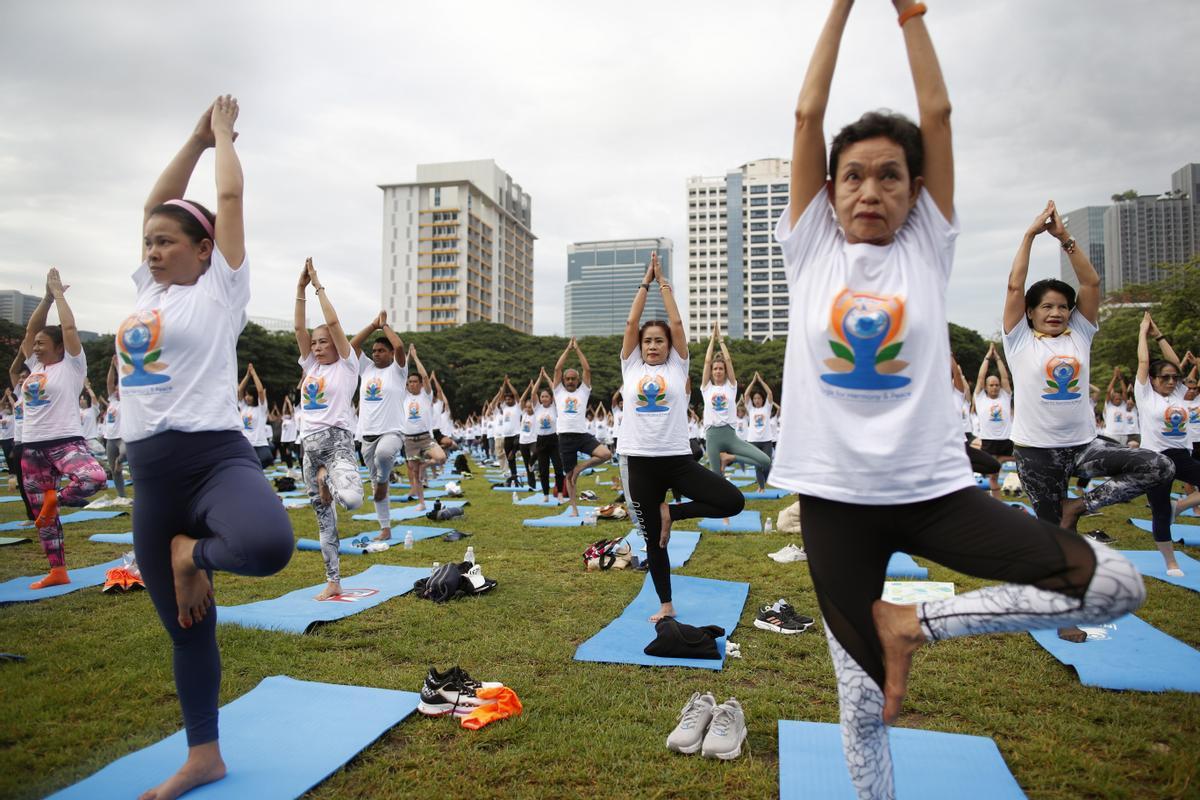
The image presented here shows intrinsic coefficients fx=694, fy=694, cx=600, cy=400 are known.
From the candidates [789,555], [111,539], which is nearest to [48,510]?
[111,539]

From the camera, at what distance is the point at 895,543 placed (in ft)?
7.78

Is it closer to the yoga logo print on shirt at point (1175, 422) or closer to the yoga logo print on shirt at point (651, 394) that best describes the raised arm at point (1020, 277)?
the yoga logo print on shirt at point (651, 394)

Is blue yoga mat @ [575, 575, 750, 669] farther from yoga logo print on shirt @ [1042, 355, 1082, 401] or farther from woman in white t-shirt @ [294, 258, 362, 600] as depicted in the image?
yoga logo print on shirt @ [1042, 355, 1082, 401]

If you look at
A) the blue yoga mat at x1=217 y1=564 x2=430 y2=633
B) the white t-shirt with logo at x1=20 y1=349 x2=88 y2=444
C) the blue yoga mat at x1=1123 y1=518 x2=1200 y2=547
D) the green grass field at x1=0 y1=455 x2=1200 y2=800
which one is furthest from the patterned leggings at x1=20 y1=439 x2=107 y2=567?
the blue yoga mat at x1=1123 y1=518 x2=1200 y2=547

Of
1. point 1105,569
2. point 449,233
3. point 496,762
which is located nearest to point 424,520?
point 496,762

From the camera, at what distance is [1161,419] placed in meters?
8.98

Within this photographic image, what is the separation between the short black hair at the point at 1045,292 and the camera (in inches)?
209

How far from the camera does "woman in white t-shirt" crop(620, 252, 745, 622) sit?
5.74m

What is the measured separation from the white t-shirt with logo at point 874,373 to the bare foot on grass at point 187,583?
7.97 ft

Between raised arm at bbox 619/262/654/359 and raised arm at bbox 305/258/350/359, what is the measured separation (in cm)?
278

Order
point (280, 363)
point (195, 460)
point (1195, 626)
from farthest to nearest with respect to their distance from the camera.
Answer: point (280, 363), point (1195, 626), point (195, 460)

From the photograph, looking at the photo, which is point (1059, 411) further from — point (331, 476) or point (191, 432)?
point (331, 476)

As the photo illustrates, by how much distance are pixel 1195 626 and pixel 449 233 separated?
101m

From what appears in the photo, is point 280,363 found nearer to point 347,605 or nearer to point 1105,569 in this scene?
point 347,605
